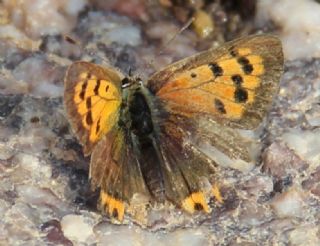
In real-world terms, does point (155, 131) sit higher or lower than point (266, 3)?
lower

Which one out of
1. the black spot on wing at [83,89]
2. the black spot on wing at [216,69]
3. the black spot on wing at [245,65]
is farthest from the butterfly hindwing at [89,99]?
the black spot on wing at [245,65]

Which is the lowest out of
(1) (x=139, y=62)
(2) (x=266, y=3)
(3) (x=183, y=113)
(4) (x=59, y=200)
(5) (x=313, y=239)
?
(5) (x=313, y=239)

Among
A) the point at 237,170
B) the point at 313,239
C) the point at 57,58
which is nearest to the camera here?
the point at 313,239

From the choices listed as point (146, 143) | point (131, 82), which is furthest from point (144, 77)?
A: point (146, 143)

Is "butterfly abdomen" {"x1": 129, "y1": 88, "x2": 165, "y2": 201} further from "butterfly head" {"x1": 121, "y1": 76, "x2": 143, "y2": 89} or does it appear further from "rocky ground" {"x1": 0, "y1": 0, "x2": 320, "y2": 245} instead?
"rocky ground" {"x1": 0, "y1": 0, "x2": 320, "y2": 245}

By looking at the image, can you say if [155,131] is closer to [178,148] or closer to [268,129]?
[178,148]

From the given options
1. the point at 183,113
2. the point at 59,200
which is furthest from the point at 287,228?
the point at 59,200

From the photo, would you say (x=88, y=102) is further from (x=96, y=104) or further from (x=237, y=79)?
(x=237, y=79)

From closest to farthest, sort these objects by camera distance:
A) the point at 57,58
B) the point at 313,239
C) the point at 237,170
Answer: the point at 313,239, the point at 237,170, the point at 57,58
